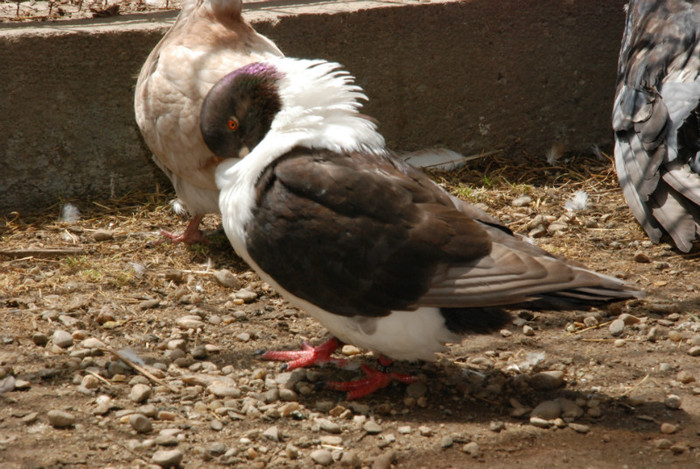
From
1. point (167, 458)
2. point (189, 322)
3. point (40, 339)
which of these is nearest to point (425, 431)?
point (167, 458)

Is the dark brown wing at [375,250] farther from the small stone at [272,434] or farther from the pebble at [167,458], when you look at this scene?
the pebble at [167,458]

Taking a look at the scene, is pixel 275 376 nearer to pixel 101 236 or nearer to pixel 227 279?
pixel 227 279

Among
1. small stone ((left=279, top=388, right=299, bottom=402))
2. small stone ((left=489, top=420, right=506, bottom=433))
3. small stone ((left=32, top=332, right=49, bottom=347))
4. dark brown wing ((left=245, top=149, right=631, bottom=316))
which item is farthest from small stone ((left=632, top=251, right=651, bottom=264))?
small stone ((left=32, top=332, right=49, bottom=347))

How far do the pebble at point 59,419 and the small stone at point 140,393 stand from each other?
0.90ft

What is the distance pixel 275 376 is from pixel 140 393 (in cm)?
58

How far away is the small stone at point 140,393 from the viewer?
10.6 feet

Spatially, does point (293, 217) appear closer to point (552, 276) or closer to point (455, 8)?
point (552, 276)

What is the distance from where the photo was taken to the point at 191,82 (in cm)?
421

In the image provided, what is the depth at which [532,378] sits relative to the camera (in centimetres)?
343

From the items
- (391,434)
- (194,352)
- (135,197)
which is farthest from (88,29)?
(391,434)

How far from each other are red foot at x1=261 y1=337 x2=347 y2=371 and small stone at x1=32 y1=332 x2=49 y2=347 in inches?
38.7

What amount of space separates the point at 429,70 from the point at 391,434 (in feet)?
10.5

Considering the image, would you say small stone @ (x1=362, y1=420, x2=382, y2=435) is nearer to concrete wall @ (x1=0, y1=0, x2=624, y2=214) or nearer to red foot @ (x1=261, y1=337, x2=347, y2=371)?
red foot @ (x1=261, y1=337, x2=347, y2=371)

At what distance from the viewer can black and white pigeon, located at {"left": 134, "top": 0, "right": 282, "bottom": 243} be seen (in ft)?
13.8
